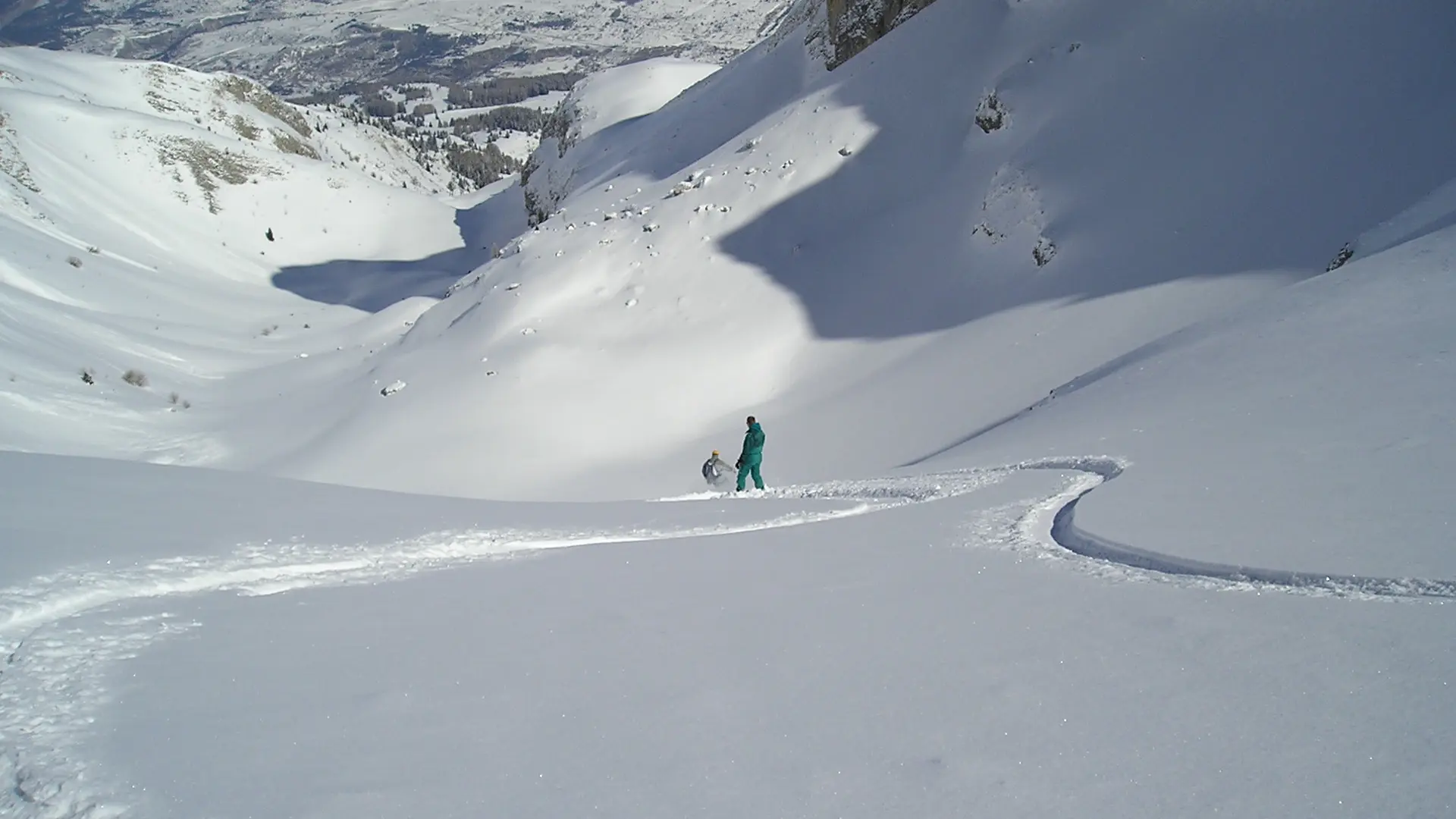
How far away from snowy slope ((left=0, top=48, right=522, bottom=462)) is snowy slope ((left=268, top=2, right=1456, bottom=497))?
4077mm

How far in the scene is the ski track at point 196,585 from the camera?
214 cm

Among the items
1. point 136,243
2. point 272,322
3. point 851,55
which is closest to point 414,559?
point 851,55

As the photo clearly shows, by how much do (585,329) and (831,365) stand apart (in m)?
5.55

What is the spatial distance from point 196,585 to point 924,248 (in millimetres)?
15621

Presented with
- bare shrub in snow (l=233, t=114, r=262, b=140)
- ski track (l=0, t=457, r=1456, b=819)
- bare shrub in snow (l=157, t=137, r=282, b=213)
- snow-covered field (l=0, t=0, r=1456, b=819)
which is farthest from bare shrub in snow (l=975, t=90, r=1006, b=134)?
bare shrub in snow (l=233, t=114, r=262, b=140)

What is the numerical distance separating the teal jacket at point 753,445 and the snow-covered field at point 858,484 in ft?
3.14

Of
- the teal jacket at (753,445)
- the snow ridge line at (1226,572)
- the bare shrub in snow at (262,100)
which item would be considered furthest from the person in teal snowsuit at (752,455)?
the bare shrub in snow at (262,100)

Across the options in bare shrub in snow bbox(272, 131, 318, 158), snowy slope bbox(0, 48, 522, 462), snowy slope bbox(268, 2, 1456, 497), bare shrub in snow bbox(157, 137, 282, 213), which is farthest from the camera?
bare shrub in snow bbox(272, 131, 318, 158)

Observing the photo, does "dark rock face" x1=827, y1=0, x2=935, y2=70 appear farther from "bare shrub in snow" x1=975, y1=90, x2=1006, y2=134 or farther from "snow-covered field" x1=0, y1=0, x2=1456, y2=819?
"bare shrub in snow" x1=975, y1=90, x2=1006, y2=134

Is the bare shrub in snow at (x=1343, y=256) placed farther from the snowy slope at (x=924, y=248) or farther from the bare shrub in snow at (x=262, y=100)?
the bare shrub in snow at (x=262, y=100)

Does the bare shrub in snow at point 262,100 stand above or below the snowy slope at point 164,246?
above

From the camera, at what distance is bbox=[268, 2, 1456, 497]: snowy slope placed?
12688mm

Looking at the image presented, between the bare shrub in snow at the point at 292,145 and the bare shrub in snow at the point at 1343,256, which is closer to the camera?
the bare shrub in snow at the point at 1343,256

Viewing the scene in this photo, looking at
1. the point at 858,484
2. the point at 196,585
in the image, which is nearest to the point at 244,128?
the point at 858,484
